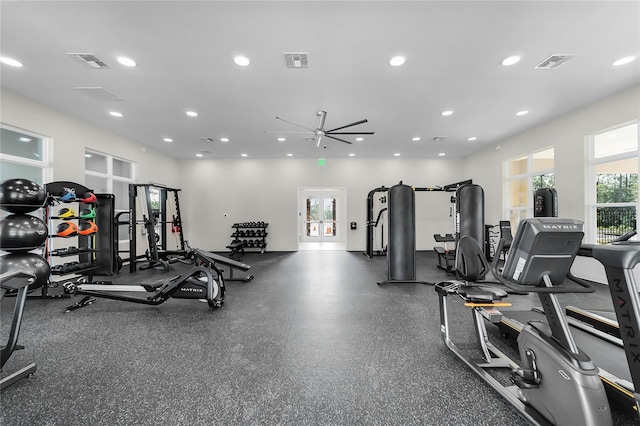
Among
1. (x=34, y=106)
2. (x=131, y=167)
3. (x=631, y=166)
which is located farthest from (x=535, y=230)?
(x=131, y=167)

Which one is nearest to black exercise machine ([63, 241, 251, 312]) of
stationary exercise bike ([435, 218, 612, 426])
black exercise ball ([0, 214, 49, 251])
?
black exercise ball ([0, 214, 49, 251])

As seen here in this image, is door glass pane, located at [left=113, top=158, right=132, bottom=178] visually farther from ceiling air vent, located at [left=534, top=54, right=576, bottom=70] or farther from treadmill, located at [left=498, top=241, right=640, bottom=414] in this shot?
ceiling air vent, located at [left=534, top=54, right=576, bottom=70]

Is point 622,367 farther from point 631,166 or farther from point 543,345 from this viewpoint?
point 631,166

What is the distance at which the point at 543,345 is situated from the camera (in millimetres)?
1446

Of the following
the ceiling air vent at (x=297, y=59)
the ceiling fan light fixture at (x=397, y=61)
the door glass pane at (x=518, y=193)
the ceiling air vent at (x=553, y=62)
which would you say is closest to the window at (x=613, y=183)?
the door glass pane at (x=518, y=193)

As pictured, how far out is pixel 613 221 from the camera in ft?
14.6

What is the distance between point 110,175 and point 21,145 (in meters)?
1.72

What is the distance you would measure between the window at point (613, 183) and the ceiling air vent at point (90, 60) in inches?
315

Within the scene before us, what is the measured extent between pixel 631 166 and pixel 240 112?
22.4 feet

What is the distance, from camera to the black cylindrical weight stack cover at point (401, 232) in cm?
449

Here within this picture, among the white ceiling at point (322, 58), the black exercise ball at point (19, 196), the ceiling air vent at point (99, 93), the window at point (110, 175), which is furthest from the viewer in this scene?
the window at point (110, 175)

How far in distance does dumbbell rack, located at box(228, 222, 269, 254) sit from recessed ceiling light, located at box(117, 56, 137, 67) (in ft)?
17.5

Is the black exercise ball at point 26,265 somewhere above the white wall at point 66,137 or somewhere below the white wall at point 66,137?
below

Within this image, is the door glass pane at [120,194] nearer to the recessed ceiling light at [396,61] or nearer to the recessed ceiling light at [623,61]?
the recessed ceiling light at [396,61]
